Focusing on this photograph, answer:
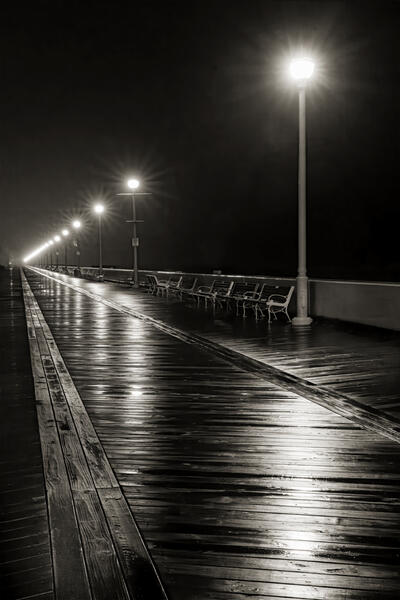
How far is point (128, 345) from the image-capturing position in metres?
12.4

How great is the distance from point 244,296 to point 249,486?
14.5 metres

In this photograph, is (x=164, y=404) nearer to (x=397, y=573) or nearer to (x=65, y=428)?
(x=65, y=428)

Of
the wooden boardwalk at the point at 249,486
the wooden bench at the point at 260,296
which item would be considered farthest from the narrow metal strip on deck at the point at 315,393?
the wooden bench at the point at 260,296

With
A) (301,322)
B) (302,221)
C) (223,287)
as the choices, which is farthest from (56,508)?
(223,287)

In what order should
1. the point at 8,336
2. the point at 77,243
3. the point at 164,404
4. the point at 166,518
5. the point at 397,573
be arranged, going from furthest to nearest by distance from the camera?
the point at 77,243, the point at 8,336, the point at 164,404, the point at 166,518, the point at 397,573

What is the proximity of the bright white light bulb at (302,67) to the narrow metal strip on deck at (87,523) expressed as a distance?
34.3 ft

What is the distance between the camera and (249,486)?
4738 mm

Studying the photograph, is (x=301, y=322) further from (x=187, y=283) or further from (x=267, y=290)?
(x=187, y=283)

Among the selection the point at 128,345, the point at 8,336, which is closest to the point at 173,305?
the point at 8,336

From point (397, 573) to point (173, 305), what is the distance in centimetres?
1945

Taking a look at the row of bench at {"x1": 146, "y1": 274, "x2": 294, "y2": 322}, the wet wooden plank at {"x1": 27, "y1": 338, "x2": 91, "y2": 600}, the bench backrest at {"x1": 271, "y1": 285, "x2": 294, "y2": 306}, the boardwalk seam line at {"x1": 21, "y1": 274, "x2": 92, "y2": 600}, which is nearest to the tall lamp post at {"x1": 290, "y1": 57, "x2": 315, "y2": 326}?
the row of bench at {"x1": 146, "y1": 274, "x2": 294, "y2": 322}

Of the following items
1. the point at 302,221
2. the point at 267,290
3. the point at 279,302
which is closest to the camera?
the point at 302,221

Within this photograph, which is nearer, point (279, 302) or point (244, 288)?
point (279, 302)

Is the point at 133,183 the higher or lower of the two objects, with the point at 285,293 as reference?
higher
